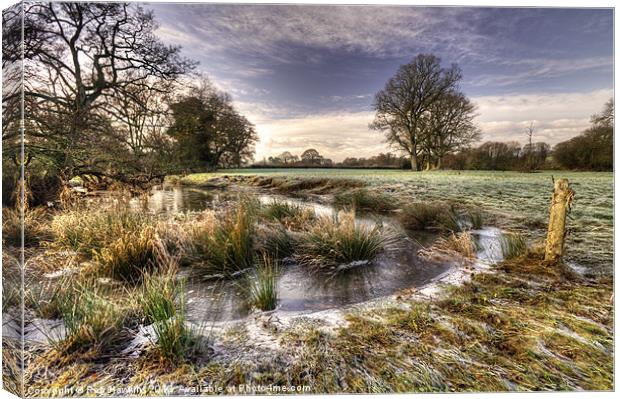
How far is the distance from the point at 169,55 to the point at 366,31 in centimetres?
186

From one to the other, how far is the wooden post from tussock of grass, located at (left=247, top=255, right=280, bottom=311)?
2.66 meters

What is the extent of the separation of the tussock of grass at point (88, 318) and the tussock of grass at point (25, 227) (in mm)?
574

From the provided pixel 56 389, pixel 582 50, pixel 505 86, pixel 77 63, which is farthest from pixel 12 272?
pixel 582 50

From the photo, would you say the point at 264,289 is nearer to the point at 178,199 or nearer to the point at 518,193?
the point at 178,199

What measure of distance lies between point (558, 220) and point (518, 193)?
0.41 metres

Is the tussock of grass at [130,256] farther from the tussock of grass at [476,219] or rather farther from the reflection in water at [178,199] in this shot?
the tussock of grass at [476,219]

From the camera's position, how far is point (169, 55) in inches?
105

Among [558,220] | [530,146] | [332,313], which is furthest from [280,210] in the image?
[558,220]

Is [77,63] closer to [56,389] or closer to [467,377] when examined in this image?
Answer: [56,389]

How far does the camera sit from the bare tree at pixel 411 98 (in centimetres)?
286

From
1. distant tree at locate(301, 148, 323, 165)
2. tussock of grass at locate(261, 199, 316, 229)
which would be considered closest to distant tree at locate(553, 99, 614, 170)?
distant tree at locate(301, 148, 323, 165)

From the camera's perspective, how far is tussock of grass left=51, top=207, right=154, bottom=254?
2.65 metres

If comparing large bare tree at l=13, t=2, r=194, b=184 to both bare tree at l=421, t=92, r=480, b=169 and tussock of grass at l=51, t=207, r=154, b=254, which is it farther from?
bare tree at l=421, t=92, r=480, b=169

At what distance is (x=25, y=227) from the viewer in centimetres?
255
